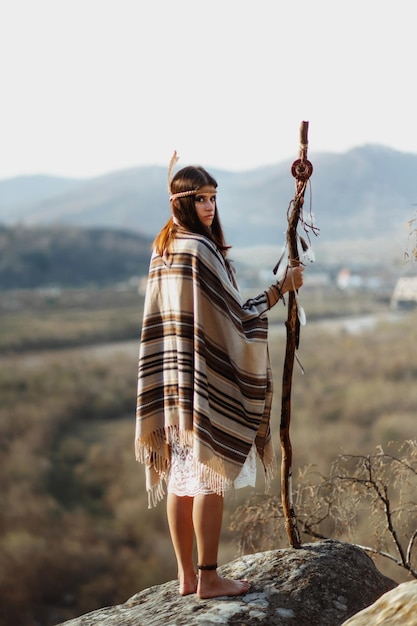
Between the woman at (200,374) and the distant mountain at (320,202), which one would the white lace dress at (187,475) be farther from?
the distant mountain at (320,202)

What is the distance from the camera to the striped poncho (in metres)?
2.77

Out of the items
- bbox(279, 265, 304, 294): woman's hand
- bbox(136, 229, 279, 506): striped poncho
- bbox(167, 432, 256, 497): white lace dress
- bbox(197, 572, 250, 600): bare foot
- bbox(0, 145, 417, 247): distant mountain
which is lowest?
bbox(197, 572, 250, 600): bare foot

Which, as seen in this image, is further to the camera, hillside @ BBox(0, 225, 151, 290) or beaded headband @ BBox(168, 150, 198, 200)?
hillside @ BBox(0, 225, 151, 290)

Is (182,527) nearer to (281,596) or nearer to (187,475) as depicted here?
(187,475)

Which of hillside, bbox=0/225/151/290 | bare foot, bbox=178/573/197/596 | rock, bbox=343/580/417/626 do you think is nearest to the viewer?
rock, bbox=343/580/417/626

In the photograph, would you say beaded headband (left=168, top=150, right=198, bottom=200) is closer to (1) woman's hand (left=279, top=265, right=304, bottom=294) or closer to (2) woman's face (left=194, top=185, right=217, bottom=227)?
(2) woman's face (left=194, top=185, right=217, bottom=227)

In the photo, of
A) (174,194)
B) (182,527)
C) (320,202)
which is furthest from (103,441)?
(320,202)

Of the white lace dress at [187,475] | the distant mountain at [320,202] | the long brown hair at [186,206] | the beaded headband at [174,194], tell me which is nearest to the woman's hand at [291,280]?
the long brown hair at [186,206]

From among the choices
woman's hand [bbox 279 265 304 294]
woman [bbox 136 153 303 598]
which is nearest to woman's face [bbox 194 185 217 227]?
woman [bbox 136 153 303 598]

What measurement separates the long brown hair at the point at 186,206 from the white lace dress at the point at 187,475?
656 mm

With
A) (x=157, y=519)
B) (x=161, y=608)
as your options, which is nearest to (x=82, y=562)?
(x=157, y=519)

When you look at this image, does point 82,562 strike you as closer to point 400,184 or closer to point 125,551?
point 125,551

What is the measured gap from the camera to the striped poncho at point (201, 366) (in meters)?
2.77

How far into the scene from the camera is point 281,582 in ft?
9.66
